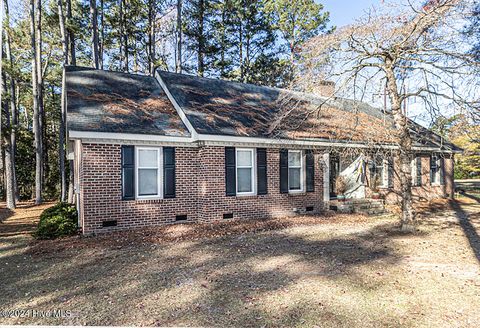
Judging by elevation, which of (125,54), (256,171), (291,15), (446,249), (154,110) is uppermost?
(291,15)

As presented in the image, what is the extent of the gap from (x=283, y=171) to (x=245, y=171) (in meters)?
1.57

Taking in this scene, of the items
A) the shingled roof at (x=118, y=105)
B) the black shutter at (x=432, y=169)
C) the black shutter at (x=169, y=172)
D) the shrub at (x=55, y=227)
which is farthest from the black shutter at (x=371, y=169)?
the shrub at (x=55, y=227)

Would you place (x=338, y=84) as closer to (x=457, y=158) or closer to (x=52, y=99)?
(x=52, y=99)

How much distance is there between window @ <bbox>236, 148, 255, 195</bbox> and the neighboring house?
35 millimetres

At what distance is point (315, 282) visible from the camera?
16.5 ft

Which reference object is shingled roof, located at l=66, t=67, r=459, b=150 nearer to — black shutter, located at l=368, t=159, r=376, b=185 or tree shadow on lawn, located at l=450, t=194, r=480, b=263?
black shutter, located at l=368, t=159, r=376, b=185

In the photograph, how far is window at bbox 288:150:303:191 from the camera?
1181 cm

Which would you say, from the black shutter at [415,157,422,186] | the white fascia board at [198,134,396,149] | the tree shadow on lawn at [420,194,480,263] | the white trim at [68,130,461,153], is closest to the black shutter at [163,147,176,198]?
the white trim at [68,130,461,153]

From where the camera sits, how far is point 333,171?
13.3 metres

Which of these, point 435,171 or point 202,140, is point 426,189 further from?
point 202,140

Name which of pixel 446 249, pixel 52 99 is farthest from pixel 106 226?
pixel 52 99

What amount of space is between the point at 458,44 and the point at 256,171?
265 inches

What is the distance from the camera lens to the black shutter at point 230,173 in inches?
412

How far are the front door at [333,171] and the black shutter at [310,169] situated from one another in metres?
1.37
